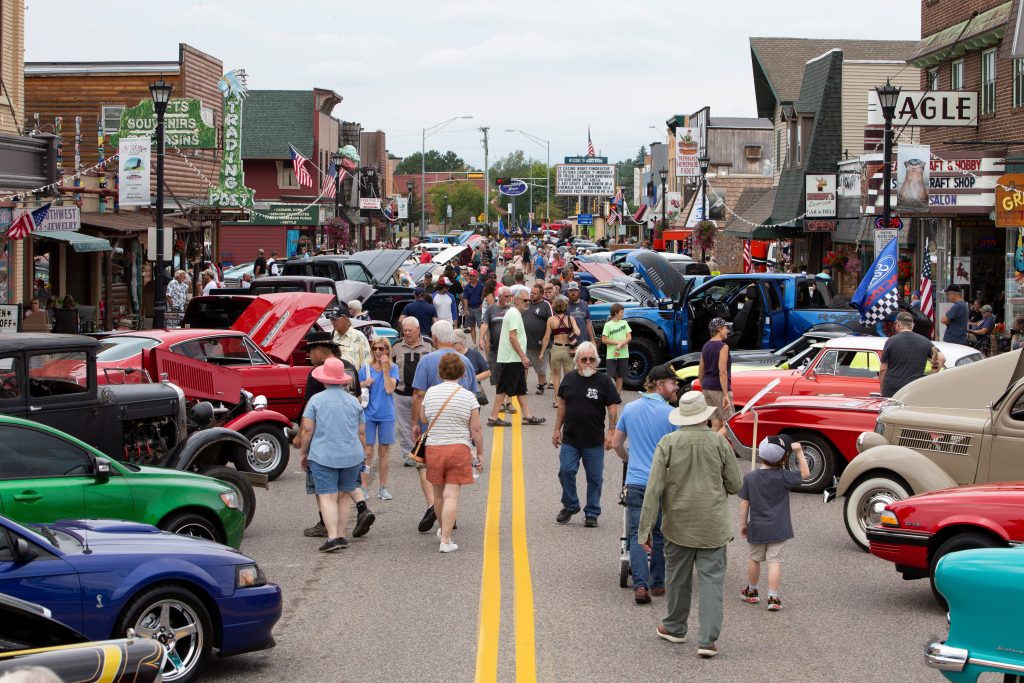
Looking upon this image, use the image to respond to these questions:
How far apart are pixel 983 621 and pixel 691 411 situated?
7.88 ft

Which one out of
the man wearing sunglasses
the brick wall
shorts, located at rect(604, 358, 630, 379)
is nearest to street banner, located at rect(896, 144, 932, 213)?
the brick wall

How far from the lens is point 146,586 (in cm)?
698

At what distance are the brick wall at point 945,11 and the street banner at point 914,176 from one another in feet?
12.0

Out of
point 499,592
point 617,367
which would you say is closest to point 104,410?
point 499,592

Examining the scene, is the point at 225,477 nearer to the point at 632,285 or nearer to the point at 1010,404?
the point at 1010,404

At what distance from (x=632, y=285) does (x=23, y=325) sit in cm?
1184

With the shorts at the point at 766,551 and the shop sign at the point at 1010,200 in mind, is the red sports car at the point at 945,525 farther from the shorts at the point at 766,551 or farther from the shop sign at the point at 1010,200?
the shop sign at the point at 1010,200

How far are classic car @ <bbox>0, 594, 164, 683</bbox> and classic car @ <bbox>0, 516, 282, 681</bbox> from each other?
1.34m

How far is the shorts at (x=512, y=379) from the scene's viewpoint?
58.9ft

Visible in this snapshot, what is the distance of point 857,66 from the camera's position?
139 ft

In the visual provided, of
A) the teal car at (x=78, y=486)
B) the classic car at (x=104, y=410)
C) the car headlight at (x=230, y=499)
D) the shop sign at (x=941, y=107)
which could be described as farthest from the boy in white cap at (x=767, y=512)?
the shop sign at (x=941, y=107)

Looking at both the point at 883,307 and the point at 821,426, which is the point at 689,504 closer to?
the point at 821,426

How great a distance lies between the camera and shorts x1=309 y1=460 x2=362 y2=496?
10586 millimetres

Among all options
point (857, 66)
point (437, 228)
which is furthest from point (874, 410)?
point (437, 228)
